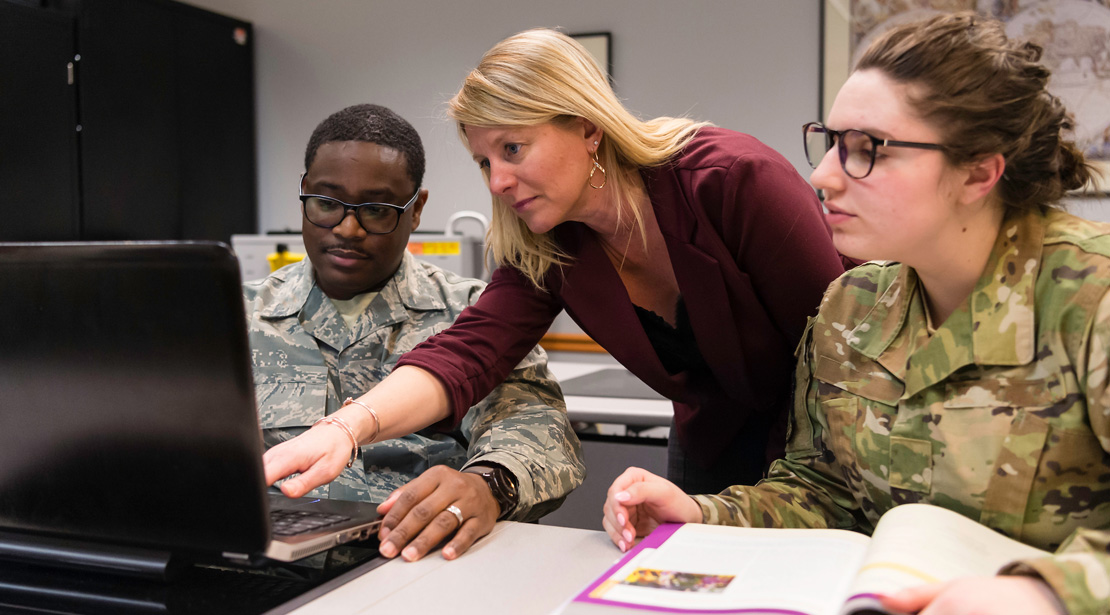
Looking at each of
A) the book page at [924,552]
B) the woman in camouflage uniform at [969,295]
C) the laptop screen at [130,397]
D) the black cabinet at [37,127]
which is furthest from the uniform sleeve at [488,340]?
the black cabinet at [37,127]

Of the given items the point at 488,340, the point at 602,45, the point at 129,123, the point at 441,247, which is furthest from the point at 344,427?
the point at 129,123

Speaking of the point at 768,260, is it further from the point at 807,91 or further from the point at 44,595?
the point at 807,91

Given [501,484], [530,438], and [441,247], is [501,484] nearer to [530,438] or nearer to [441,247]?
[530,438]

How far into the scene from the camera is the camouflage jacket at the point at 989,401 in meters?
0.76

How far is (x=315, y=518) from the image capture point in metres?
0.83

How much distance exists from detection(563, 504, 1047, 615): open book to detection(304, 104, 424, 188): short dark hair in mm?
854

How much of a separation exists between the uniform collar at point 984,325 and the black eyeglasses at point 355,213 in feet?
2.63

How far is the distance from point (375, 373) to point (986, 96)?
3.28ft

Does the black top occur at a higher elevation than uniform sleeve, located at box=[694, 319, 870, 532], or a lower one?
higher

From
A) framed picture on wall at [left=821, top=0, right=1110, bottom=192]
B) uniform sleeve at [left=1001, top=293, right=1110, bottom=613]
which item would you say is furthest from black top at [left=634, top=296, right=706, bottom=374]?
framed picture on wall at [left=821, top=0, right=1110, bottom=192]

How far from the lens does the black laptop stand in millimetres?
644

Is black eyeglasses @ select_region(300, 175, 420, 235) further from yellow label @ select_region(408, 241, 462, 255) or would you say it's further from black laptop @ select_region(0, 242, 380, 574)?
yellow label @ select_region(408, 241, 462, 255)

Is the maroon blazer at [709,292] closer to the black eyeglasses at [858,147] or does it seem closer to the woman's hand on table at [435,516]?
the woman's hand on table at [435,516]

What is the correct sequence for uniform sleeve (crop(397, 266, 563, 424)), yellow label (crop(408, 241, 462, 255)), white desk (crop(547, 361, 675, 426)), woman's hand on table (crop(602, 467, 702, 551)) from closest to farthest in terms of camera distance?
woman's hand on table (crop(602, 467, 702, 551)), uniform sleeve (crop(397, 266, 563, 424)), white desk (crop(547, 361, 675, 426)), yellow label (crop(408, 241, 462, 255))
